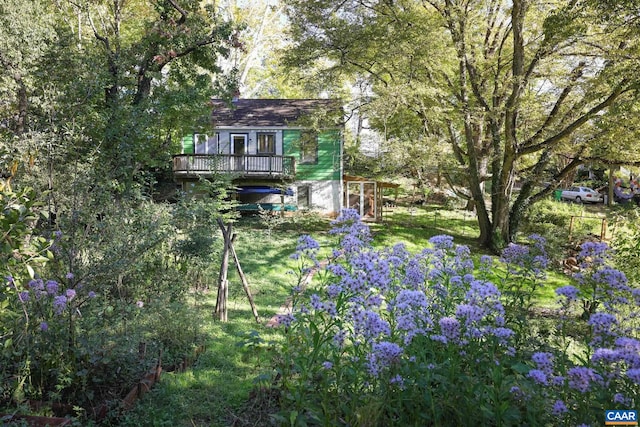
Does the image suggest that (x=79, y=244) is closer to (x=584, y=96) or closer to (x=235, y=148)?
(x=584, y=96)

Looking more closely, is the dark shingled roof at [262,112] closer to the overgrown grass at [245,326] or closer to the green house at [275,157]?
the green house at [275,157]

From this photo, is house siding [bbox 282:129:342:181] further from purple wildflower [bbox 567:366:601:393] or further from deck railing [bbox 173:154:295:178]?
purple wildflower [bbox 567:366:601:393]

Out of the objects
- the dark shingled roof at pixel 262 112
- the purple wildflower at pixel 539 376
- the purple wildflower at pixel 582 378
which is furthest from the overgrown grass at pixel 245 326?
the dark shingled roof at pixel 262 112

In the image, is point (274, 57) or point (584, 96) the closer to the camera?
point (584, 96)

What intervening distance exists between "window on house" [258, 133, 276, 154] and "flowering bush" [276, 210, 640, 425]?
1817cm

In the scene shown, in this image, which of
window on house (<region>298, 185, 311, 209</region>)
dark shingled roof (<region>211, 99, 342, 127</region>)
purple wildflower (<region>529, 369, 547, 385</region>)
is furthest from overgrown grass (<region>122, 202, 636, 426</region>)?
dark shingled roof (<region>211, 99, 342, 127</region>)

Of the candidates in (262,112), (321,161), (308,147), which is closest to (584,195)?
(321,161)

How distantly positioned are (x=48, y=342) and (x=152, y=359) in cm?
86

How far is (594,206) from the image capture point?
28.2 metres

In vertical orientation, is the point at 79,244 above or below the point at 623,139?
below

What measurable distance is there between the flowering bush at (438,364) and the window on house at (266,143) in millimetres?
18169

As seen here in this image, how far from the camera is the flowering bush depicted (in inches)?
84.4

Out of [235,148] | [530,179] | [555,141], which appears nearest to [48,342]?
[555,141]

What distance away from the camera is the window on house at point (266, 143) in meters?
21.0
